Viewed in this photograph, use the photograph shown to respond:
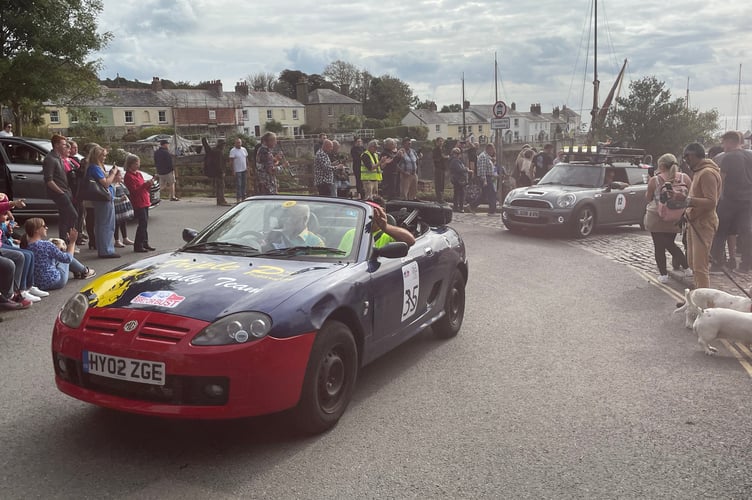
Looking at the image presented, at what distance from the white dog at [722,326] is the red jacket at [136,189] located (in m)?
9.02

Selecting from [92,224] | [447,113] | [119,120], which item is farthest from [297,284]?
[447,113]

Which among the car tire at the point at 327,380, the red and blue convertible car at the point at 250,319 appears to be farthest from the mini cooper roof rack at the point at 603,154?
the car tire at the point at 327,380

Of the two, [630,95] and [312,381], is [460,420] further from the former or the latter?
[630,95]

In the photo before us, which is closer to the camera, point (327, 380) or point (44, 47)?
point (327, 380)

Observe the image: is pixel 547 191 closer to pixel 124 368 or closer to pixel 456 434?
pixel 456 434

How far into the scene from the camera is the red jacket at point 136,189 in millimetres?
11781

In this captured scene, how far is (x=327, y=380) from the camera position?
4562mm

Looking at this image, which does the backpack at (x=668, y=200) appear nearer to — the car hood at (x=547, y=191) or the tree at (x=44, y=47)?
the car hood at (x=547, y=191)

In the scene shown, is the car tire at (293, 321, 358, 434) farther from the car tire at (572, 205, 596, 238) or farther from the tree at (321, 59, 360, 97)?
the tree at (321, 59, 360, 97)

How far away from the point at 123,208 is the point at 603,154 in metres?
11.1

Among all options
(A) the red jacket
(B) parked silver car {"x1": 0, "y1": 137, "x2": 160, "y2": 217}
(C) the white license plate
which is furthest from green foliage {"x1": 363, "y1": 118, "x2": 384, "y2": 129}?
(C) the white license plate

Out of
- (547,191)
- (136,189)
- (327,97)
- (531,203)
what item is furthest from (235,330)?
(327,97)

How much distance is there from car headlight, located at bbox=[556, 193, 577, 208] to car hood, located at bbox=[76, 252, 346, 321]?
1069 centimetres

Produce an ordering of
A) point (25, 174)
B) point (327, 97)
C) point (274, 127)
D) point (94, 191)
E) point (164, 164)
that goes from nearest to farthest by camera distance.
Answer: point (94, 191) → point (25, 174) → point (164, 164) → point (274, 127) → point (327, 97)
